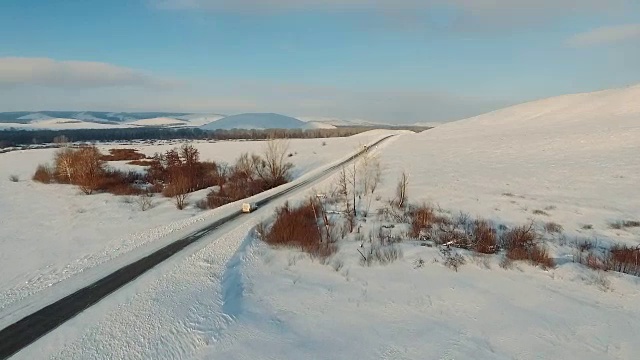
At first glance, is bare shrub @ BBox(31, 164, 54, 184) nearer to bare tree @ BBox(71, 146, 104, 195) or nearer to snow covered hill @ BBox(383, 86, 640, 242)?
bare tree @ BBox(71, 146, 104, 195)

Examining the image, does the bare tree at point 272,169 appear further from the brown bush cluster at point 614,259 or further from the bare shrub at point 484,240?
the brown bush cluster at point 614,259

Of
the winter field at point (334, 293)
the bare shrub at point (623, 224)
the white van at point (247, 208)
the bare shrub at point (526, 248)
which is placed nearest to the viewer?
the winter field at point (334, 293)

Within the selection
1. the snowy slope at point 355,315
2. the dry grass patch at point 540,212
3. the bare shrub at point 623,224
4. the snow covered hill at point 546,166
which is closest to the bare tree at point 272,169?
the snow covered hill at point 546,166

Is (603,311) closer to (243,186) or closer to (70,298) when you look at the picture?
(70,298)

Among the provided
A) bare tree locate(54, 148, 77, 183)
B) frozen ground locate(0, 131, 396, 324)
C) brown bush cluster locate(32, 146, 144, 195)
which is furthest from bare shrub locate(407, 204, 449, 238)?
bare tree locate(54, 148, 77, 183)

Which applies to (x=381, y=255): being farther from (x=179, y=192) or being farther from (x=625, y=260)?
(x=179, y=192)

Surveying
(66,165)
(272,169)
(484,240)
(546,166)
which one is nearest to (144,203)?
(272,169)

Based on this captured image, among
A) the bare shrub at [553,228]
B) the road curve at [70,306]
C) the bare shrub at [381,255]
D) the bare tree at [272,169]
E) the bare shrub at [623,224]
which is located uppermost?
the bare tree at [272,169]
